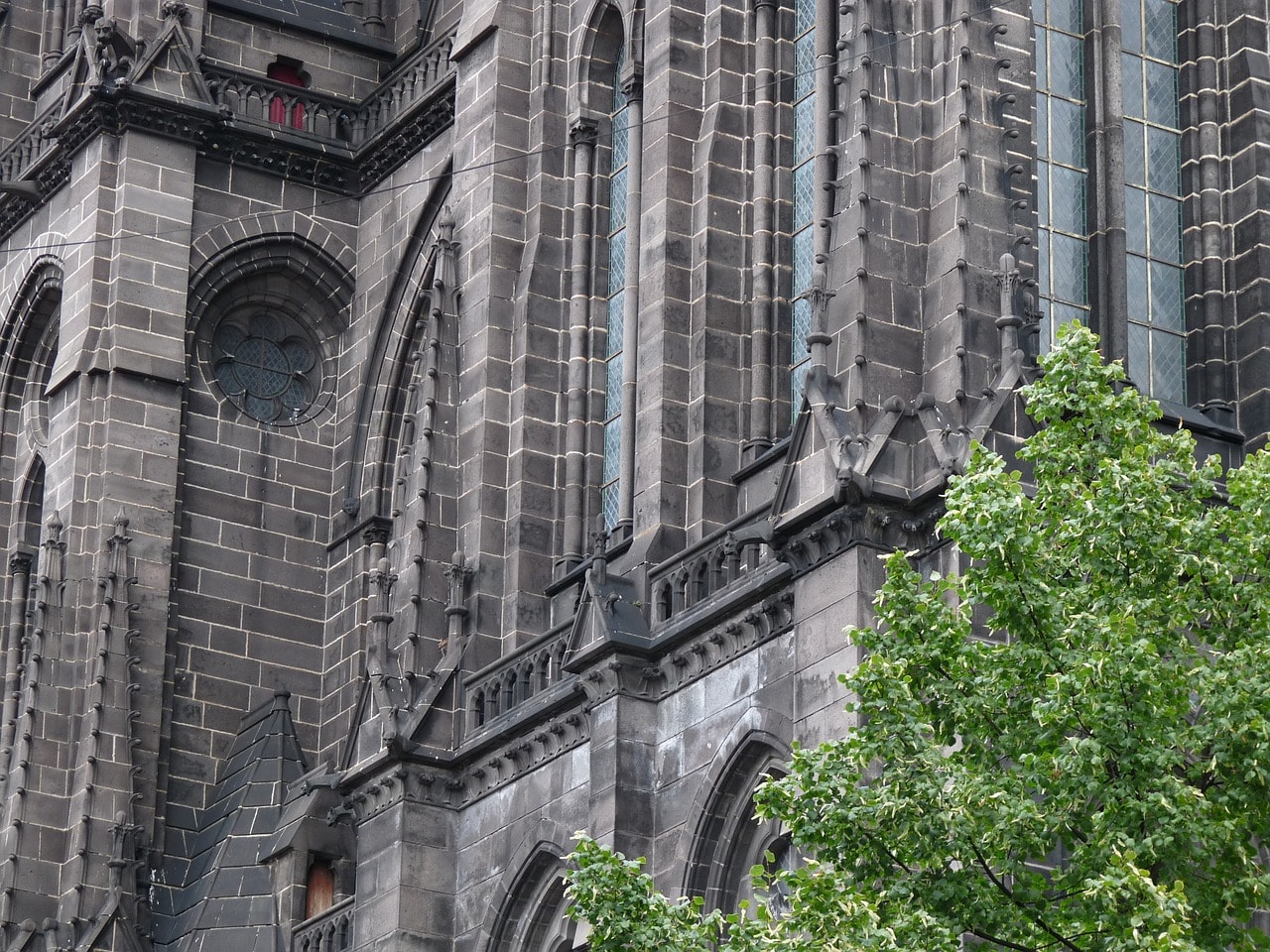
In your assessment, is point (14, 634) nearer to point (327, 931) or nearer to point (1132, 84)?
point (327, 931)

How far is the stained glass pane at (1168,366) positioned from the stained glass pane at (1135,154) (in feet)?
7.19

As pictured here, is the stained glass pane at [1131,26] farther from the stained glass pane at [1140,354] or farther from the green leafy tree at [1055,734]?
the green leafy tree at [1055,734]

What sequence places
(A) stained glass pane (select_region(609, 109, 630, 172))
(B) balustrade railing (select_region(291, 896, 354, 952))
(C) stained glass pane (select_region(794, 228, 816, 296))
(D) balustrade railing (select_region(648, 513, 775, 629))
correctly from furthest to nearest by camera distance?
(A) stained glass pane (select_region(609, 109, 630, 172)) → (B) balustrade railing (select_region(291, 896, 354, 952)) → (C) stained glass pane (select_region(794, 228, 816, 296)) → (D) balustrade railing (select_region(648, 513, 775, 629))

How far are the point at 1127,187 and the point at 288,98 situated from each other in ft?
61.8

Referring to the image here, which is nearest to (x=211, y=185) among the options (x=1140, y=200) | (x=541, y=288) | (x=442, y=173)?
(x=442, y=173)

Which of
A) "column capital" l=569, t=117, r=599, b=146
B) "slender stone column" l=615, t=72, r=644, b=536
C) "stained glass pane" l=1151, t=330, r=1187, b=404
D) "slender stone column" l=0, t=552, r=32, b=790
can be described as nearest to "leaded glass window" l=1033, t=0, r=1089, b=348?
"stained glass pane" l=1151, t=330, r=1187, b=404

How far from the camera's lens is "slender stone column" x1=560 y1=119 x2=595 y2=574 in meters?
48.8

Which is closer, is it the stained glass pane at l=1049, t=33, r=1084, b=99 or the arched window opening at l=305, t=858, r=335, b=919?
the stained glass pane at l=1049, t=33, r=1084, b=99

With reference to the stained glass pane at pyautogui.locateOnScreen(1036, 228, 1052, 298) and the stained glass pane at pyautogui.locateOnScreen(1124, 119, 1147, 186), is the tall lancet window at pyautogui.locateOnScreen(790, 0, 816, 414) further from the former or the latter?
the stained glass pane at pyautogui.locateOnScreen(1124, 119, 1147, 186)

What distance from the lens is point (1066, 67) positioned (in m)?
46.1

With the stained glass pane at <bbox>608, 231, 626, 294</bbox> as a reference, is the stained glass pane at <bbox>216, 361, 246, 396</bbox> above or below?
above

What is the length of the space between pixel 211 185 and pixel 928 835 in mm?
30833

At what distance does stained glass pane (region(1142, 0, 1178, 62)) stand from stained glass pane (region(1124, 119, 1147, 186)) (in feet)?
4.05

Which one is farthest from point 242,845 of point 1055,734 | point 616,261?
point 1055,734
